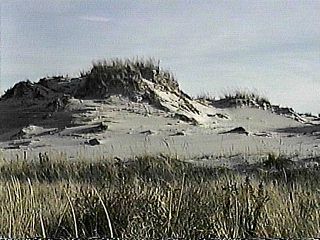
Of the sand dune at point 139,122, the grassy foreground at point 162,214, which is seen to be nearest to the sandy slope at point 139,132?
the sand dune at point 139,122

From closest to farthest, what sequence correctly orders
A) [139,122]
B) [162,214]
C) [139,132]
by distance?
1. [162,214]
2. [139,132]
3. [139,122]

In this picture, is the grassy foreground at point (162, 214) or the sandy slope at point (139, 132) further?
the sandy slope at point (139, 132)

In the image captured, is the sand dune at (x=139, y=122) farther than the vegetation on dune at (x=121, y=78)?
No

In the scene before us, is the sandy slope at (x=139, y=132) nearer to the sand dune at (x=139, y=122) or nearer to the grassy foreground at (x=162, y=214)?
the sand dune at (x=139, y=122)

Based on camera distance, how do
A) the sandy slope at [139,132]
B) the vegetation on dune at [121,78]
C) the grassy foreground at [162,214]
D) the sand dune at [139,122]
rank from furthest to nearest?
1. the vegetation on dune at [121,78]
2. the sand dune at [139,122]
3. the sandy slope at [139,132]
4. the grassy foreground at [162,214]

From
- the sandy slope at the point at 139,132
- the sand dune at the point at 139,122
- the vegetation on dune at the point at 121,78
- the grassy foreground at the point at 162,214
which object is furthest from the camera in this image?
the vegetation on dune at the point at 121,78

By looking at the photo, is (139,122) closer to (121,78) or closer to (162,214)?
(121,78)

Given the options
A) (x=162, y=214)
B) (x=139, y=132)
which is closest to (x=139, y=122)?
(x=139, y=132)

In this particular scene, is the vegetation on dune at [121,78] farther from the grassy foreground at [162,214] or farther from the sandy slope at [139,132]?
the grassy foreground at [162,214]

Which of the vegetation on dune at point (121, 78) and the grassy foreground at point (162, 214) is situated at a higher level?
the vegetation on dune at point (121, 78)

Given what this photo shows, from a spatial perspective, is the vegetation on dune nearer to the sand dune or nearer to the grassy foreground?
the sand dune

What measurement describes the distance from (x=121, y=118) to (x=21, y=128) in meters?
2.88

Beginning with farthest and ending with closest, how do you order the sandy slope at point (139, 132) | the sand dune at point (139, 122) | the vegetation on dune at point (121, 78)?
the vegetation on dune at point (121, 78), the sand dune at point (139, 122), the sandy slope at point (139, 132)

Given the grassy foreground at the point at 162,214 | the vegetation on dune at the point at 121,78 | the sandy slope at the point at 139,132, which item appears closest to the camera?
the grassy foreground at the point at 162,214
